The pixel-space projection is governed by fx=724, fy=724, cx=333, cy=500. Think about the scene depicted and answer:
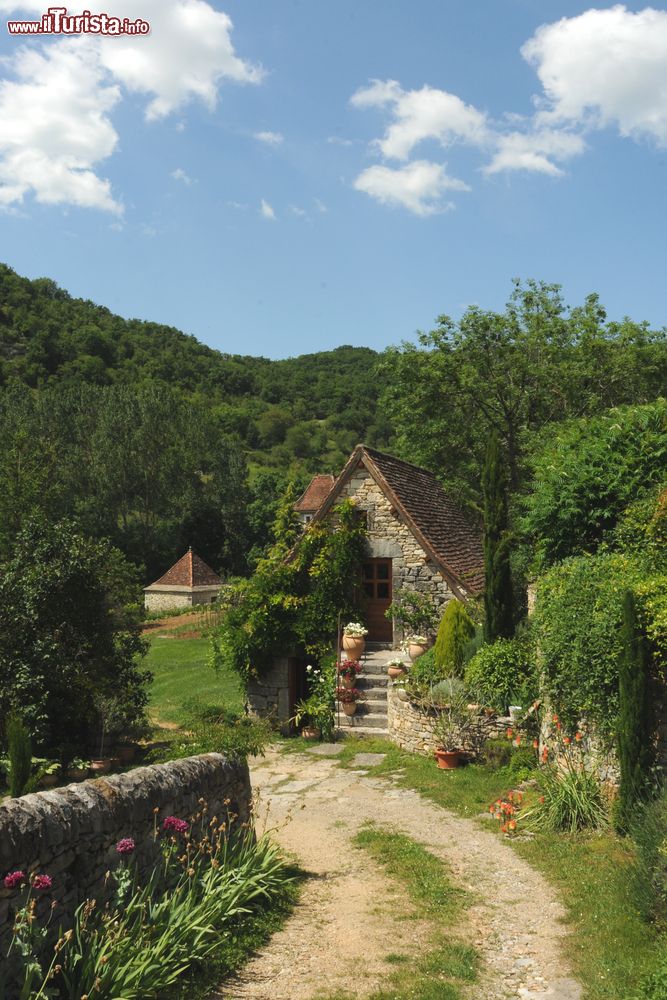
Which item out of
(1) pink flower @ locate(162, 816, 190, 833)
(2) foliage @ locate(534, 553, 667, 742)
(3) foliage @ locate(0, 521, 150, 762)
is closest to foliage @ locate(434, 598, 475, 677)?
→ (2) foliage @ locate(534, 553, 667, 742)

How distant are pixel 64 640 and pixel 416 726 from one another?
689cm

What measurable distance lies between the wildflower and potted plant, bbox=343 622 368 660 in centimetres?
1078

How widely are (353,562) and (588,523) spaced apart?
6.55 m

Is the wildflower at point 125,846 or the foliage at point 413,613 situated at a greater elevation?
the foliage at point 413,613

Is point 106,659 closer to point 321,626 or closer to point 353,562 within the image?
point 321,626

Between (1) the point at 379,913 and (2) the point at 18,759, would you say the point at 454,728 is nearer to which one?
(1) the point at 379,913

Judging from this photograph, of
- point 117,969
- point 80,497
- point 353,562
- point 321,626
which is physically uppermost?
point 80,497

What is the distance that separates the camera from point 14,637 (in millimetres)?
13266

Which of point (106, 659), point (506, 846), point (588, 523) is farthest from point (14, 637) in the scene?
point (588, 523)

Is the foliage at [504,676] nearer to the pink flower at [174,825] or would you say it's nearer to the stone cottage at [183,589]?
the pink flower at [174,825]

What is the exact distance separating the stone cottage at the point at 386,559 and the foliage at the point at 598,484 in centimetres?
437

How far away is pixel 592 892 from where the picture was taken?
7.26 m

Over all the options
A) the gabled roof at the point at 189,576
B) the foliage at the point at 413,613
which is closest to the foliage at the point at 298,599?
the foliage at the point at 413,613

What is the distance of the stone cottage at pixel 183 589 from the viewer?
1714 inches
